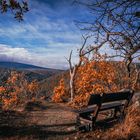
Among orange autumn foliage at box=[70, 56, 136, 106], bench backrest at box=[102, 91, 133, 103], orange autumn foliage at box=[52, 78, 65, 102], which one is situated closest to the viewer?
bench backrest at box=[102, 91, 133, 103]

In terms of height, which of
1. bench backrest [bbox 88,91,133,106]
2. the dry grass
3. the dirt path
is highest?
bench backrest [bbox 88,91,133,106]

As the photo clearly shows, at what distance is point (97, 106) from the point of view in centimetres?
962

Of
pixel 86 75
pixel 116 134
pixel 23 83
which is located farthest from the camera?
pixel 23 83

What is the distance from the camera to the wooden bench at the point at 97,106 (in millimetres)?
9352

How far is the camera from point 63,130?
→ 10.0 m

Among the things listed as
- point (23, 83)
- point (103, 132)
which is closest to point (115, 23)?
point (103, 132)

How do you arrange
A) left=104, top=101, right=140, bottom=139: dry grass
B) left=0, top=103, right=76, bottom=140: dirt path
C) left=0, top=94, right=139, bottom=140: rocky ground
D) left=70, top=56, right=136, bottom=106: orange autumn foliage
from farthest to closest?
left=70, top=56, right=136, bottom=106: orange autumn foliage → left=0, top=103, right=76, bottom=140: dirt path → left=0, top=94, right=139, bottom=140: rocky ground → left=104, top=101, right=140, bottom=139: dry grass

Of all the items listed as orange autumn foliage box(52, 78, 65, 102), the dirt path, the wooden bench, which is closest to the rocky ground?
the dirt path

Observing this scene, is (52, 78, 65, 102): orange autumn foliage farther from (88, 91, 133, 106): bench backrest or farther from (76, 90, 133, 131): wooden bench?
(88, 91, 133, 106): bench backrest

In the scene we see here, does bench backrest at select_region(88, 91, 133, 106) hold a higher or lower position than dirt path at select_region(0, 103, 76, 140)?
higher

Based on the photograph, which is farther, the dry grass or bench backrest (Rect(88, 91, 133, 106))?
bench backrest (Rect(88, 91, 133, 106))

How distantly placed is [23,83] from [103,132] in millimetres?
30800

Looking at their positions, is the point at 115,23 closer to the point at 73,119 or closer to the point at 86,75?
the point at 73,119

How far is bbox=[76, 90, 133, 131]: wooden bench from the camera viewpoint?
935 centimetres
